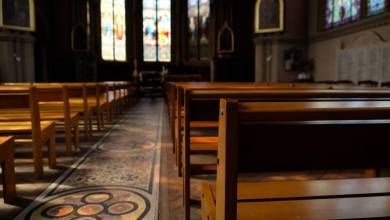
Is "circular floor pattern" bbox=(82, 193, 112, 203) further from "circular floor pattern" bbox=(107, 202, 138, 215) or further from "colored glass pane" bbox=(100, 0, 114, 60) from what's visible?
"colored glass pane" bbox=(100, 0, 114, 60)

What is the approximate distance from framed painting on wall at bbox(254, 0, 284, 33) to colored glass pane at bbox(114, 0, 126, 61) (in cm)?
635

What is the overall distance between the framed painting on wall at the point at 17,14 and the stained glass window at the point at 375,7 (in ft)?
31.7

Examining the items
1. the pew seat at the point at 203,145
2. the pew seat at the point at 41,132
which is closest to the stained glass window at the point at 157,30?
the pew seat at the point at 41,132

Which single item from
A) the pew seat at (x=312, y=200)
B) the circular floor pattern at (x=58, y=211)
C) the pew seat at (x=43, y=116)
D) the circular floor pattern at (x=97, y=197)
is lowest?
the circular floor pattern at (x=58, y=211)

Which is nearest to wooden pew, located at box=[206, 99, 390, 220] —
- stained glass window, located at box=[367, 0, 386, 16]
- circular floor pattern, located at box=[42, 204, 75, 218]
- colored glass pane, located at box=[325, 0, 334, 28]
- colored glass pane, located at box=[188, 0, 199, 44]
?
circular floor pattern, located at box=[42, 204, 75, 218]

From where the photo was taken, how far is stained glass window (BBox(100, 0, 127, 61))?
14.1 meters

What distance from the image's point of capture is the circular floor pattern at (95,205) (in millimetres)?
1744

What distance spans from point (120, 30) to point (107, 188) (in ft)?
44.8

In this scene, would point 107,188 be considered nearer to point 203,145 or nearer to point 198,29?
point 203,145

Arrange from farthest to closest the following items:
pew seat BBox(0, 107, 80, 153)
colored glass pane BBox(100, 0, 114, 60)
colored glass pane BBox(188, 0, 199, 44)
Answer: colored glass pane BBox(188, 0, 199, 44), colored glass pane BBox(100, 0, 114, 60), pew seat BBox(0, 107, 80, 153)

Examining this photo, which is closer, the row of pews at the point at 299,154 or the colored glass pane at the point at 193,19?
the row of pews at the point at 299,154

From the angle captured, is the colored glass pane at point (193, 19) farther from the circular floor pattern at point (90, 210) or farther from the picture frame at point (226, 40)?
the circular floor pattern at point (90, 210)

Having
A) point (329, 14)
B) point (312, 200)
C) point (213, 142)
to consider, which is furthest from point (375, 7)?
point (312, 200)

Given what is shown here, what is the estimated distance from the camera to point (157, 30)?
15594 millimetres
